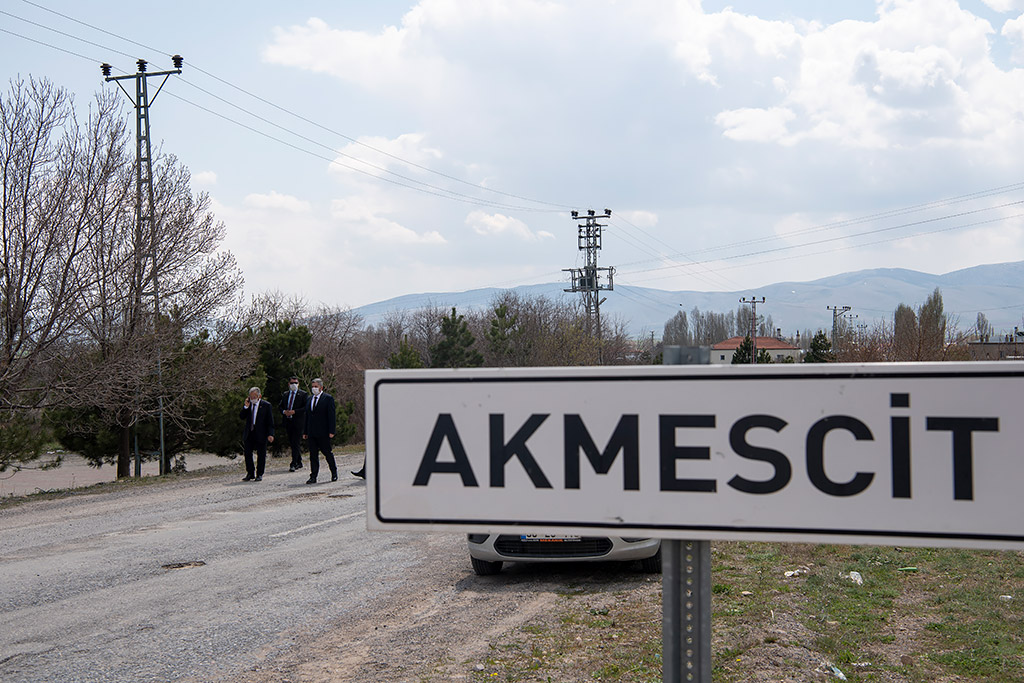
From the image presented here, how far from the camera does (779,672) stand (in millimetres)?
4832

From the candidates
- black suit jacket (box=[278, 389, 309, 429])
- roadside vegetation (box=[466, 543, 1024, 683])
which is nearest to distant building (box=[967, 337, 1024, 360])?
roadside vegetation (box=[466, 543, 1024, 683])

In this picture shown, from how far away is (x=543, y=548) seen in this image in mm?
7980

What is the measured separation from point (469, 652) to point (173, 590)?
135 inches

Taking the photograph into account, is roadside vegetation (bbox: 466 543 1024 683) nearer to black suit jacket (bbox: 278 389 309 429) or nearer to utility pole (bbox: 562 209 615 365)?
black suit jacket (bbox: 278 389 309 429)

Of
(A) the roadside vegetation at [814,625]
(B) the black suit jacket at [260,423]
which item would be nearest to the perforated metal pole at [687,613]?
(A) the roadside vegetation at [814,625]

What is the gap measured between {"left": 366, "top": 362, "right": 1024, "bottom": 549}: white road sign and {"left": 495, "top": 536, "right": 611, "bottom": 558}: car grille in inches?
242

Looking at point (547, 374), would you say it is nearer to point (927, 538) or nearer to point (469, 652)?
point (927, 538)

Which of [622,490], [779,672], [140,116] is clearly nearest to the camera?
[622,490]

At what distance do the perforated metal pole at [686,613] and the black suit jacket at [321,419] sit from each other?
14.8 metres

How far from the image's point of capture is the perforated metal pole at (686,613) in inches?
68.0

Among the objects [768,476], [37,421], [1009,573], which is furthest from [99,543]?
[37,421]

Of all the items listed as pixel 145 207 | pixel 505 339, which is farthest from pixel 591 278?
pixel 145 207

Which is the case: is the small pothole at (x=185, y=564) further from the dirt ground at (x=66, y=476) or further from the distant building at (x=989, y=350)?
the dirt ground at (x=66, y=476)

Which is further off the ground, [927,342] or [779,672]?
Result: [927,342]
